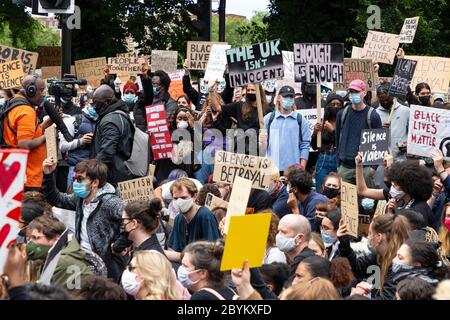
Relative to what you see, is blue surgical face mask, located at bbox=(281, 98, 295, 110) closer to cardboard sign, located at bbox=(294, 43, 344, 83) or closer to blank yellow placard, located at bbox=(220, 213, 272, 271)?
cardboard sign, located at bbox=(294, 43, 344, 83)

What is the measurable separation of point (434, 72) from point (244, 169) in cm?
760

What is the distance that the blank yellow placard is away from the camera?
22.0 ft

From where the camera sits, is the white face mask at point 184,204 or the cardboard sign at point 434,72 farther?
the cardboard sign at point 434,72

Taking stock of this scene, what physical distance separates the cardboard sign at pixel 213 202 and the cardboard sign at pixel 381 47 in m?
7.78

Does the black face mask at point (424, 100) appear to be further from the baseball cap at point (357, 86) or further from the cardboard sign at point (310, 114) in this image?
the baseball cap at point (357, 86)

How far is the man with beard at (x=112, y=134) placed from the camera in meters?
11.7

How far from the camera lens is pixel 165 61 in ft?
66.7

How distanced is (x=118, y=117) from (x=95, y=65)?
8663mm

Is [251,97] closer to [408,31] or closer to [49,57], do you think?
[408,31]

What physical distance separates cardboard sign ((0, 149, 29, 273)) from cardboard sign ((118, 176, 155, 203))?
4.78 m

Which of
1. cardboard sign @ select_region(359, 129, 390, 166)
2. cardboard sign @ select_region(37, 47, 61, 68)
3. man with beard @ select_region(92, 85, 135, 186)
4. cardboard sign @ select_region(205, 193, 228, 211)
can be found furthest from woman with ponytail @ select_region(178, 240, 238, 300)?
cardboard sign @ select_region(37, 47, 61, 68)

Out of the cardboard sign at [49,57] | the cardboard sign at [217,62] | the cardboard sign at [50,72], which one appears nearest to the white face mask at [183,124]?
the cardboard sign at [217,62]

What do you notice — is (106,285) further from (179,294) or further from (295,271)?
(295,271)

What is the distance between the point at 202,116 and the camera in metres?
14.7
